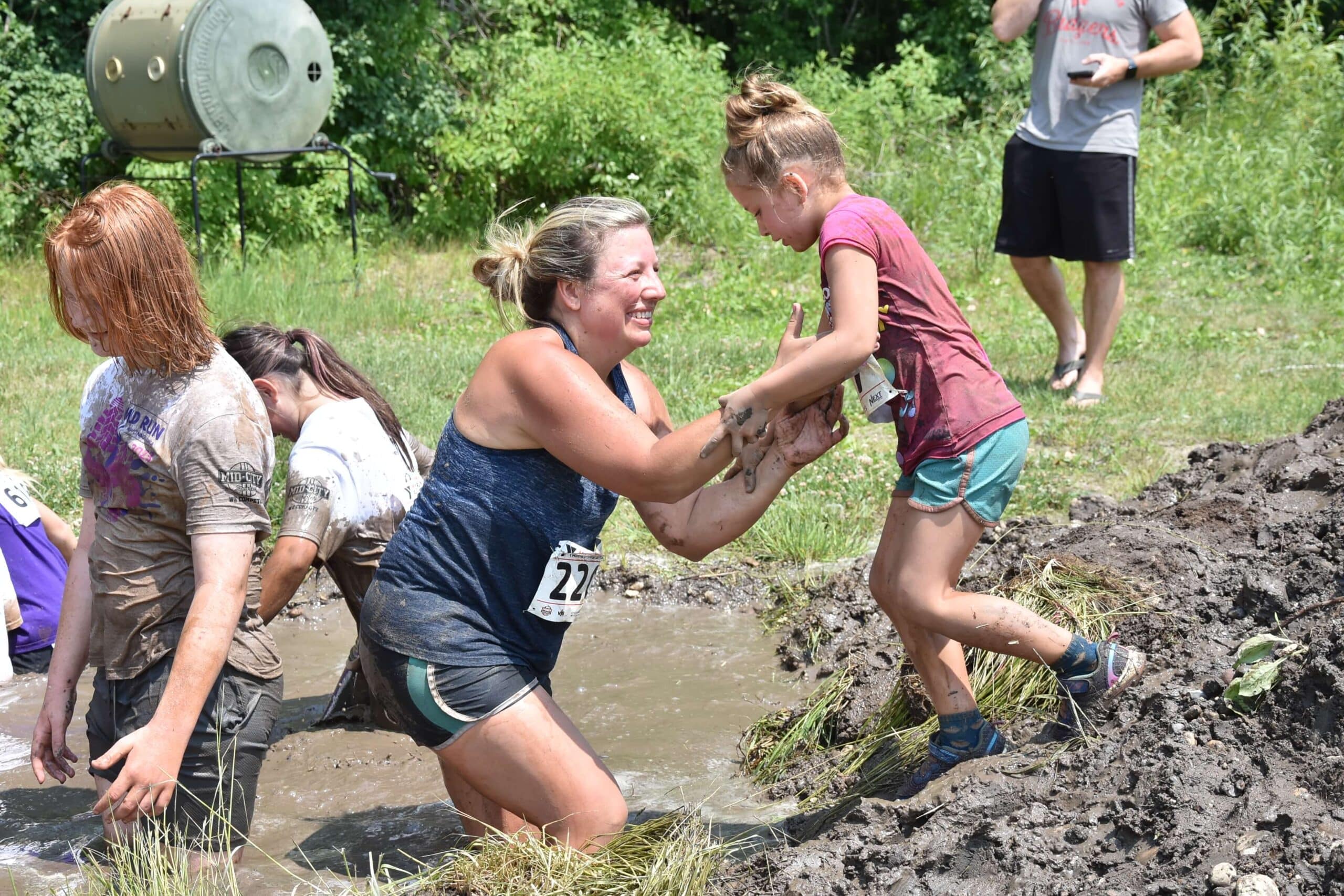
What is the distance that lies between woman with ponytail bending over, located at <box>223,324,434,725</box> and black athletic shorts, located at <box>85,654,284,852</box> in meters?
0.93

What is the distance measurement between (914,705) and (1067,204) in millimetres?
4262

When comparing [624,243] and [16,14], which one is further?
[16,14]

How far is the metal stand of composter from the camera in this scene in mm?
10938

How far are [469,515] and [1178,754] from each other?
1699 millimetres

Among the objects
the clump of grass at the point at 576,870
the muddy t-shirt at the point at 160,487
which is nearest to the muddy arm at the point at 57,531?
the muddy t-shirt at the point at 160,487

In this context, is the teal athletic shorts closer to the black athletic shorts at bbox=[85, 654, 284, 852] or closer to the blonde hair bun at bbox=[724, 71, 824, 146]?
the blonde hair bun at bbox=[724, 71, 824, 146]

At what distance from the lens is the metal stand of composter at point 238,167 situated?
1094 cm

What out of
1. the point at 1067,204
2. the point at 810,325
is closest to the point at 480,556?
the point at 1067,204

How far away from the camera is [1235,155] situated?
12.9 metres

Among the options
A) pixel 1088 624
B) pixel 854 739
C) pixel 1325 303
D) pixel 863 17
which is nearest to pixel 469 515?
pixel 854 739

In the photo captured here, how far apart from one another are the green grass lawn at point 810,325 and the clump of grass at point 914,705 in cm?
143

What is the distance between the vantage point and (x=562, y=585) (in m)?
3.21

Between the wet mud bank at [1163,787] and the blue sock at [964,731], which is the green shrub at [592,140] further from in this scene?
the blue sock at [964,731]

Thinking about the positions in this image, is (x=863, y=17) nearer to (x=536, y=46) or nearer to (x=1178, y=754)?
(x=536, y=46)
